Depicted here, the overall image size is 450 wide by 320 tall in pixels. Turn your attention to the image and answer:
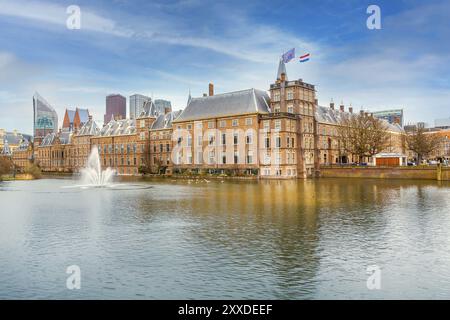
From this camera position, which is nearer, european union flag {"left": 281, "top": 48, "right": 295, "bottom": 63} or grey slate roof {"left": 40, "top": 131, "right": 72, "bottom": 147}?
european union flag {"left": 281, "top": 48, "right": 295, "bottom": 63}

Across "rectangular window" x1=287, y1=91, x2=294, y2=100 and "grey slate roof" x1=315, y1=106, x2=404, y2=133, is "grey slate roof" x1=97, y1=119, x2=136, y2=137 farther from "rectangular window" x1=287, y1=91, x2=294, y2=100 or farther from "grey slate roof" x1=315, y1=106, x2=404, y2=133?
"grey slate roof" x1=315, y1=106, x2=404, y2=133

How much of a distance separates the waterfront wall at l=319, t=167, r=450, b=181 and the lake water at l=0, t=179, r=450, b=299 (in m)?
45.0

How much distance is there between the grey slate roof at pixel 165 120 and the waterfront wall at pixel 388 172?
40.9 metres

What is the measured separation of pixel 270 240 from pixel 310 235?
8.57 feet

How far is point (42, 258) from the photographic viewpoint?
1884 centimetres

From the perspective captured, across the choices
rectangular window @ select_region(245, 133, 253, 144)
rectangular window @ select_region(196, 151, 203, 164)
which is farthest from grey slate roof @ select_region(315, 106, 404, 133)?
rectangular window @ select_region(196, 151, 203, 164)

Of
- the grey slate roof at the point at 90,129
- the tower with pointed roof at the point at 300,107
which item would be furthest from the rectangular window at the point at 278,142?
the grey slate roof at the point at 90,129

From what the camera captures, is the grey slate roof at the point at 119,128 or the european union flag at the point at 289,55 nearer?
the european union flag at the point at 289,55

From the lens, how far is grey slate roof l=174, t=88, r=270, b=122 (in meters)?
86.6

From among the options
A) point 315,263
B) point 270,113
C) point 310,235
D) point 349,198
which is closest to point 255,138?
point 270,113

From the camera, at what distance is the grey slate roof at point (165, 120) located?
109 meters

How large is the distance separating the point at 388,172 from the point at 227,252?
69026mm

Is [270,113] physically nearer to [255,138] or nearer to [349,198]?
[255,138]

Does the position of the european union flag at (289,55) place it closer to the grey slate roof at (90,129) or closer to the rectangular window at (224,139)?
the rectangular window at (224,139)
